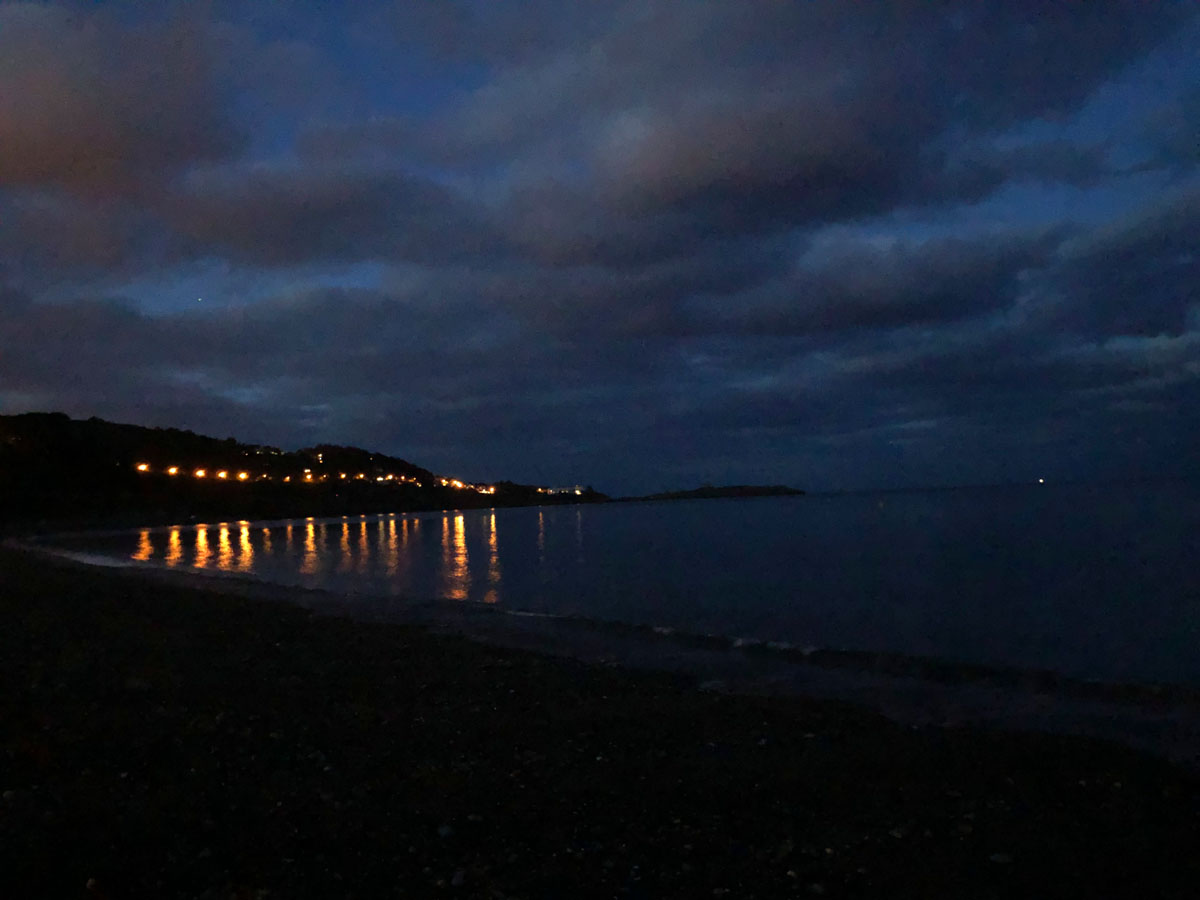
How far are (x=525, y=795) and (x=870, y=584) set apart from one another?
30.8m

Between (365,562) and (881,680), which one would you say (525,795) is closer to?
(881,680)

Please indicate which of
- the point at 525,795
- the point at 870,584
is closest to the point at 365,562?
the point at 870,584

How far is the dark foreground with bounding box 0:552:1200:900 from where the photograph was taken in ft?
23.5

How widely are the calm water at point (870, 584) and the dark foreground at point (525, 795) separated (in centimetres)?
1050

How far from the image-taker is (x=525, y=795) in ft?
30.2

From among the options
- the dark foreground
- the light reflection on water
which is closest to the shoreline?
the dark foreground

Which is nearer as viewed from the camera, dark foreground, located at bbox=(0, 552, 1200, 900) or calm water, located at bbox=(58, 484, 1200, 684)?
dark foreground, located at bbox=(0, 552, 1200, 900)

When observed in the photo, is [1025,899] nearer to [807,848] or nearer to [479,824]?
[807,848]

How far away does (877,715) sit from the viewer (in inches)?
549

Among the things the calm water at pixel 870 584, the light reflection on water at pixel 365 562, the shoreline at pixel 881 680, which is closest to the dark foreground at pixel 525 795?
the shoreline at pixel 881 680

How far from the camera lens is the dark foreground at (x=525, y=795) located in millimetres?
7160

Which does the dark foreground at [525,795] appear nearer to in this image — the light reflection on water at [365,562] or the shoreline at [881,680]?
the shoreline at [881,680]

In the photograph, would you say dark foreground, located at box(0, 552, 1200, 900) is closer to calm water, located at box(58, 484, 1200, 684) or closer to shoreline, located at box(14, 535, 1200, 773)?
shoreline, located at box(14, 535, 1200, 773)

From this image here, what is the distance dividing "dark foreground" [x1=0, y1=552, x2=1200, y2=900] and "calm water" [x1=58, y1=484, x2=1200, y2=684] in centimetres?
1050
